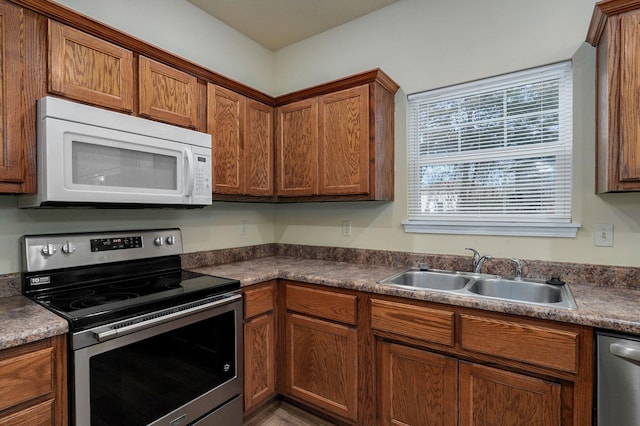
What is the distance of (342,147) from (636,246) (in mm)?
1721

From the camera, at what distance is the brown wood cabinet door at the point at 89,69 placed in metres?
1.52

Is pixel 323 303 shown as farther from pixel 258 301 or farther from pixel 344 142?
pixel 344 142

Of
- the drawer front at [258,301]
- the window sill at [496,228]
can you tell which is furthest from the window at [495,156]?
the drawer front at [258,301]

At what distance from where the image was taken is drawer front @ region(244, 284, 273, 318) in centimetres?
202

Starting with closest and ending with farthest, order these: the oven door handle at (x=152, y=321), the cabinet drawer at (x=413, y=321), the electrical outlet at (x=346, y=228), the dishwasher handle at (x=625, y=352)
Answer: the dishwasher handle at (x=625, y=352)
the oven door handle at (x=152, y=321)
the cabinet drawer at (x=413, y=321)
the electrical outlet at (x=346, y=228)

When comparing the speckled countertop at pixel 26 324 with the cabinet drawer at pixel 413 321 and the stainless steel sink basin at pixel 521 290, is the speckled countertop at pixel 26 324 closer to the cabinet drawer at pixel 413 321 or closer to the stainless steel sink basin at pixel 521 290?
the cabinet drawer at pixel 413 321

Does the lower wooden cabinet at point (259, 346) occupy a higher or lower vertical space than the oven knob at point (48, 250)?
lower

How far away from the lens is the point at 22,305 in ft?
4.74

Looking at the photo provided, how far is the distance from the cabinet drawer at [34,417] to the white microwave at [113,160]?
797 millimetres

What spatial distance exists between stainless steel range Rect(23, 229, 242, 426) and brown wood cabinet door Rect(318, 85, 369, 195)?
3.26ft

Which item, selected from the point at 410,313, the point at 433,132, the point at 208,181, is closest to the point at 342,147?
the point at 433,132

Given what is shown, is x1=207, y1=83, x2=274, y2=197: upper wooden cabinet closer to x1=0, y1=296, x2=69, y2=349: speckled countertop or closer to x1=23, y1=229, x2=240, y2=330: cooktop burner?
x1=23, y1=229, x2=240, y2=330: cooktop burner

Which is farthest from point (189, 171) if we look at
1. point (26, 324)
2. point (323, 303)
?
point (323, 303)

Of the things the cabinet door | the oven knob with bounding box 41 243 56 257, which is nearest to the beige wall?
the oven knob with bounding box 41 243 56 257
